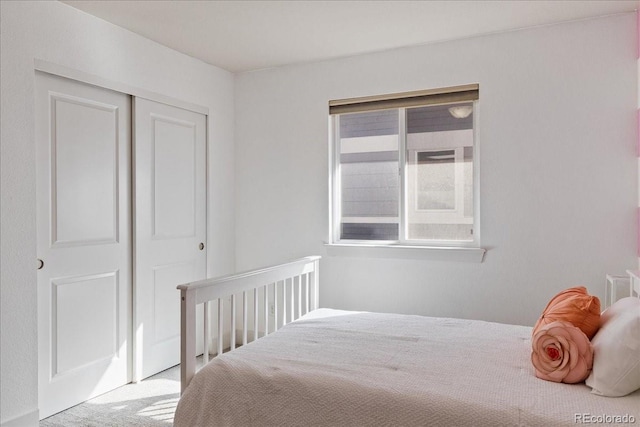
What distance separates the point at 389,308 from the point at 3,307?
7.94 feet

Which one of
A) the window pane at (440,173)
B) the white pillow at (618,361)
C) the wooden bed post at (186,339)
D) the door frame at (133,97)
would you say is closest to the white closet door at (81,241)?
the door frame at (133,97)

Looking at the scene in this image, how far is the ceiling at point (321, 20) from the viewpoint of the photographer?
2754 millimetres

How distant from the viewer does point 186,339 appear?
2.07 m

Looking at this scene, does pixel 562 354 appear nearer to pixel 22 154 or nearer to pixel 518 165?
pixel 518 165

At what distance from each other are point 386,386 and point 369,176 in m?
2.21

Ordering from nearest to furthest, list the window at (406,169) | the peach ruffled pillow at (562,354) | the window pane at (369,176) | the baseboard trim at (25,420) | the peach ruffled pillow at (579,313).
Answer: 1. the peach ruffled pillow at (562,354)
2. the peach ruffled pillow at (579,313)
3. the baseboard trim at (25,420)
4. the window at (406,169)
5. the window pane at (369,176)

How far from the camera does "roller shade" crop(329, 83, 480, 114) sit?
329 centimetres

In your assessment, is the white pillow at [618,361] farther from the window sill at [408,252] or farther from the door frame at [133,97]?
the door frame at [133,97]

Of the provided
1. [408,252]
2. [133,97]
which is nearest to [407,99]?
[408,252]

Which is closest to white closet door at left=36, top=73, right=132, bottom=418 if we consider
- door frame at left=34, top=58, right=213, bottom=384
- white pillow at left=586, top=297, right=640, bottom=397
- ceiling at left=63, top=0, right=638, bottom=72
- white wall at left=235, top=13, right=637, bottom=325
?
door frame at left=34, top=58, right=213, bottom=384

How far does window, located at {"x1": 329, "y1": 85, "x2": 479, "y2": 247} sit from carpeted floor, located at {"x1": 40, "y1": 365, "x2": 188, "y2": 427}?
66.0 inches

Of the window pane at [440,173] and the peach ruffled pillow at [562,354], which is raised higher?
the window pane at [440,173]

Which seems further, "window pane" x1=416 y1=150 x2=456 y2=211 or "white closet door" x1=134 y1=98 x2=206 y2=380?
"window pane" x1=416 y1=150 x2=456 y2=211

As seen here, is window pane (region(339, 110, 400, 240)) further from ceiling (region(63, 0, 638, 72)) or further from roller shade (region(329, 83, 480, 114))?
ceiling (region(63, 0, 638, 72))
